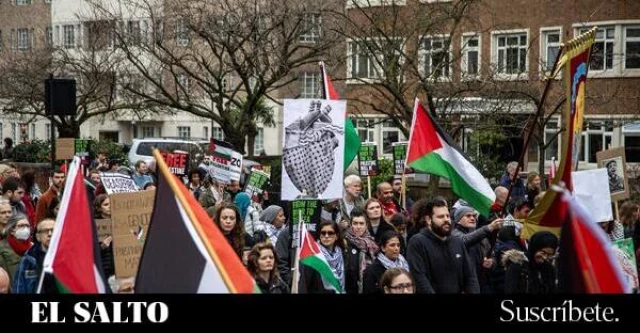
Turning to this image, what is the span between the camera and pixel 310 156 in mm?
9789

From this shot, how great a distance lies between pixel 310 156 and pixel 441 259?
6.34 ft

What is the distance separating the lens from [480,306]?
5.58 meters

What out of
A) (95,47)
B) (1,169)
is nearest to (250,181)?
(1,169)

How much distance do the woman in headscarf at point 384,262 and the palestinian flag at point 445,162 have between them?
54.5 inches

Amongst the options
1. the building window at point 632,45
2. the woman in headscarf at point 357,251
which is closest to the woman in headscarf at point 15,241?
the woman in headscarf at point 357,251

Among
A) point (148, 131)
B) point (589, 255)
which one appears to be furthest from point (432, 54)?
A: point (148, 131)

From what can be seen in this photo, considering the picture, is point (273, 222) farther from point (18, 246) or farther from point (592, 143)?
point (592, 143)

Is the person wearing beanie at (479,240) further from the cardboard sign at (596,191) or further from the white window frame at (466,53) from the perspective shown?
the white window frame at (466,53)

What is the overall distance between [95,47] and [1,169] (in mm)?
13976

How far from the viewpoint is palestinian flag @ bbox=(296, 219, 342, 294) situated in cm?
852

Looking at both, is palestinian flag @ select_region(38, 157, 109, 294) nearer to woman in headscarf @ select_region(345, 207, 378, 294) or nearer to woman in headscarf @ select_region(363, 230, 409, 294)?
woman in headscarf @ select_region(363, 230, 409, 294)

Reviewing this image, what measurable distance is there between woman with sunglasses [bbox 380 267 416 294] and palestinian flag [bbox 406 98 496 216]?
285cm

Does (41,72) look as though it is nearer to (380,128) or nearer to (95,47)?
(95,47)

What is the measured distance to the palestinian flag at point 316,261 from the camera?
8523 millimetres
